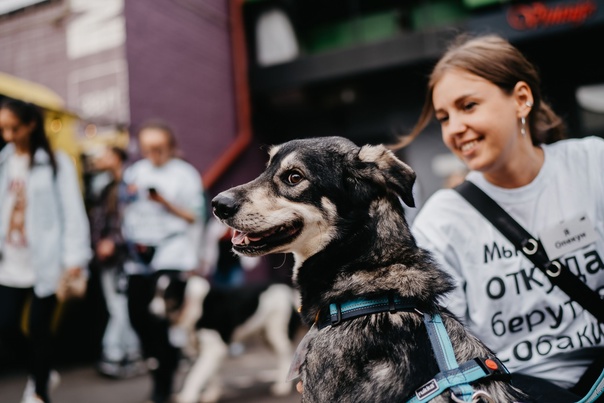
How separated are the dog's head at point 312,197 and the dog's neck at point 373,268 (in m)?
0.05

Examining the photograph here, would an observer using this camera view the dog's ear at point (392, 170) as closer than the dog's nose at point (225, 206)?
Yes

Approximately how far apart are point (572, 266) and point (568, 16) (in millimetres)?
9117

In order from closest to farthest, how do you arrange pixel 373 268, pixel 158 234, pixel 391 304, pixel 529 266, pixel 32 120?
pixel 391 304, pixel 373 268, pixel 529 266, pixel 32 120, pixel 158 234

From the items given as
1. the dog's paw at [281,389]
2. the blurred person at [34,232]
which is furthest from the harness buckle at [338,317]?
the dog's paw at [281,389]

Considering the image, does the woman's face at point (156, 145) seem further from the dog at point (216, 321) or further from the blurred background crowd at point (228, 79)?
the dog at point (216, 321)

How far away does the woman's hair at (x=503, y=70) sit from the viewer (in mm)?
1954

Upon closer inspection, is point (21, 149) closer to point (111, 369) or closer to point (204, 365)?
point (204, 365)

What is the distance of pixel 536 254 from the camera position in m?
1.79

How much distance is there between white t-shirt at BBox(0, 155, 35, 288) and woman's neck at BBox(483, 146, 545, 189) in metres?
2.98

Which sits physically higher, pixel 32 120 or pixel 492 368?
pixel 32 120

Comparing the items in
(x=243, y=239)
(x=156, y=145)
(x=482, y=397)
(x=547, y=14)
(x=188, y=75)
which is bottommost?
(x=482, y=397)

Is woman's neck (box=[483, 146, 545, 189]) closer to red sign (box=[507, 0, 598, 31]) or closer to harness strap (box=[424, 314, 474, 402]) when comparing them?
harness strap (box=[424, 314, 474, 402])

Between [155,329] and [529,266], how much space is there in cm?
316

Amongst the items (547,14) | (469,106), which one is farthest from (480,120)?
(547,14)
